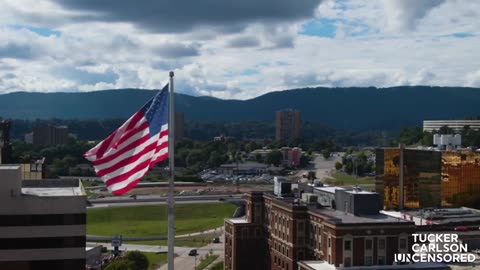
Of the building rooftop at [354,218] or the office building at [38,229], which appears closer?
the office building at [38,229]

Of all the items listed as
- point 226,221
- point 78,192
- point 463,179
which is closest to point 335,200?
point 226,221

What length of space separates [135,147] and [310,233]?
4249cm

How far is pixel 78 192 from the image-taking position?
158 feet

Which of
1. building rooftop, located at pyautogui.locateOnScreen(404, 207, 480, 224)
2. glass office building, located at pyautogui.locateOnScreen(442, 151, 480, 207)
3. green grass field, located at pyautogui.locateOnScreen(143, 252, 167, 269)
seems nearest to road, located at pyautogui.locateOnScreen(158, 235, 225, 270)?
green grass field, located at pyautogui.locateOnScreen(143, 252, 167, 269)

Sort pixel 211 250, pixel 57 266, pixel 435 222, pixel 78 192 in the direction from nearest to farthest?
pixel 57 266 → pixel 78 192 → pixel 435 222 → pixel 211 250

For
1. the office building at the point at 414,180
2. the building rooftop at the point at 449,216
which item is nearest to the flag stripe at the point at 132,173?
the building rooftop at the point at 449,216

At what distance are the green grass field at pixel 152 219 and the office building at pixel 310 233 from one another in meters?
37.0

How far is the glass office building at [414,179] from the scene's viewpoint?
98.6 m

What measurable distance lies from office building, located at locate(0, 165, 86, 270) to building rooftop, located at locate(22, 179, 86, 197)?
5.09m

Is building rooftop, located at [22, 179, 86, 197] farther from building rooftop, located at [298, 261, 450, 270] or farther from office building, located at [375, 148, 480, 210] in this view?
office building, located at [375, 148, 480, 210]

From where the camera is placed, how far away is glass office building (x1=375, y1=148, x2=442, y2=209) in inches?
3883

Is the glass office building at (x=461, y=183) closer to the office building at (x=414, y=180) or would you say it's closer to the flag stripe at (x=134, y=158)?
the office building at (x=414, y=180)

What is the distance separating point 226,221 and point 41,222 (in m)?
41.4

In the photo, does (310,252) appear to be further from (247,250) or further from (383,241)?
(247,250)
